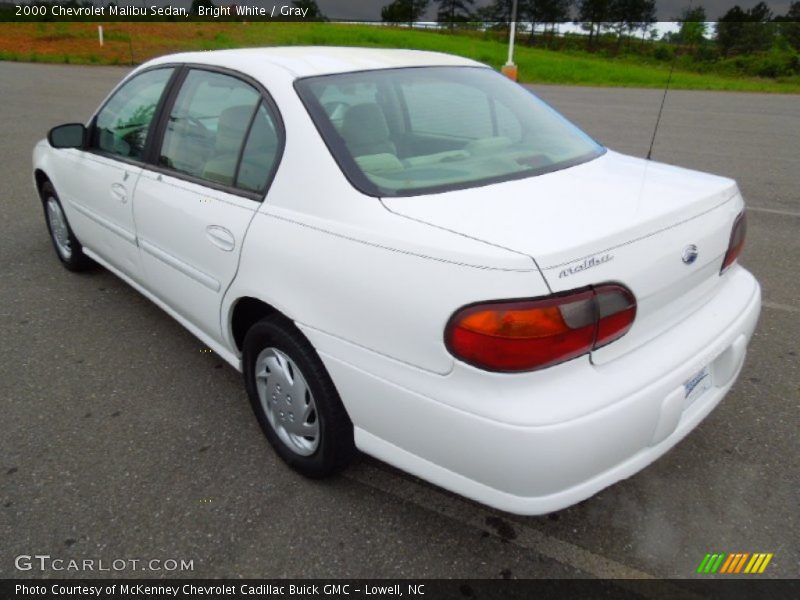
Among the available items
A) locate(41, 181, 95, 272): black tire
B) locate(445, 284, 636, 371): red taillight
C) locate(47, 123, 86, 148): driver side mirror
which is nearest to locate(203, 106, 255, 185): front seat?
locate(445, 284, 636, 371): red taillight

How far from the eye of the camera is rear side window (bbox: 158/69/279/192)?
236 cm

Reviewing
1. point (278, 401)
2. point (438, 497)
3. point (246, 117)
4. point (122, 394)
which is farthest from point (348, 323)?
point (122, 394)

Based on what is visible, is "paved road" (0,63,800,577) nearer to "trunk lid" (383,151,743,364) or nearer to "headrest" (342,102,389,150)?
"trunk lid" (383,151,743,364)

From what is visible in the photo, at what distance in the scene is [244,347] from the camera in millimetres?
2479

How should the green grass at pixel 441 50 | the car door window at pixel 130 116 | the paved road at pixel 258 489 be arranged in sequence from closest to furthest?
the paved road at pixel 258 489 < the car door window at pixel 130 116 < the green grass at pixel 441 50

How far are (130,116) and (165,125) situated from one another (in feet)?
1.80

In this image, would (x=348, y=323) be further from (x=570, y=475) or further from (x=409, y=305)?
(x=570, y=475)

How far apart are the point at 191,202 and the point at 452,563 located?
178cm

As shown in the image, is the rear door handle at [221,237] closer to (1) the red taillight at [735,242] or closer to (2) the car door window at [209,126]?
(2) the car door window at [209,126]

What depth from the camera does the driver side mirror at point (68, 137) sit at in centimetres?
360

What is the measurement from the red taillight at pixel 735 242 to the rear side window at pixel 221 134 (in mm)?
1687

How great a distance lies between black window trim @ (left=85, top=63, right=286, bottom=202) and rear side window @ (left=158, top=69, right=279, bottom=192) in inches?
0.6

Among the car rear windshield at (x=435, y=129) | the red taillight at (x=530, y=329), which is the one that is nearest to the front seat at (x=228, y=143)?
the car rear windshield at (x=435, y=129)
